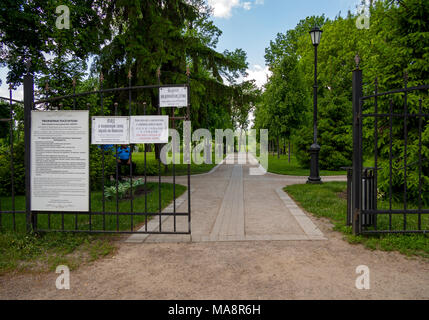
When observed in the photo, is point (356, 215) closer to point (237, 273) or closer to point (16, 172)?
point (237, 273)

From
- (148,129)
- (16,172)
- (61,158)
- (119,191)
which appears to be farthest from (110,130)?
(16,172)

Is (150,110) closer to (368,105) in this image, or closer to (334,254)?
(368,105)

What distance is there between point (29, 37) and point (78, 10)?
2.89 m

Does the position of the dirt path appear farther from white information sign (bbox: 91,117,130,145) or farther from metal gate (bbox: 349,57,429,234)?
white information sign (bbox: 91,117,130,145)

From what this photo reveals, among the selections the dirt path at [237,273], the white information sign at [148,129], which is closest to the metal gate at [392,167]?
the dirt path at [237,273]

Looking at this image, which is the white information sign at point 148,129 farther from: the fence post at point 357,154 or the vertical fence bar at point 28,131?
the fence post at point 357,154

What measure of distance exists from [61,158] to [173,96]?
7.10 feet

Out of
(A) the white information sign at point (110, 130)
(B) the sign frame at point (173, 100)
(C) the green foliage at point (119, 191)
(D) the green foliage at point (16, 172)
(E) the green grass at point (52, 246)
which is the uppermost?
(B) the sign frame at point (173, 100)

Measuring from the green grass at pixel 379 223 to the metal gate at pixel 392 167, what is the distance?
0.04 m

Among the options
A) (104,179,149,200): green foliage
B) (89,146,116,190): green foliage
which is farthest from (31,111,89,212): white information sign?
(89,146,116,190): green foliage

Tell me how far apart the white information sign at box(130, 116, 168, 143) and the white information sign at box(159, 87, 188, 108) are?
0.93ft

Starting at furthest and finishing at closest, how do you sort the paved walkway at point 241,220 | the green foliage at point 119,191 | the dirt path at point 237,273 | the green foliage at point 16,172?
the green foliage at point 16,172
the green foliage at point 119,191
the paved walkway at point 241,220
the dirt path at point 237,273

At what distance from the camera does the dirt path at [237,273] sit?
3244mm

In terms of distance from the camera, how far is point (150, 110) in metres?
14.6
